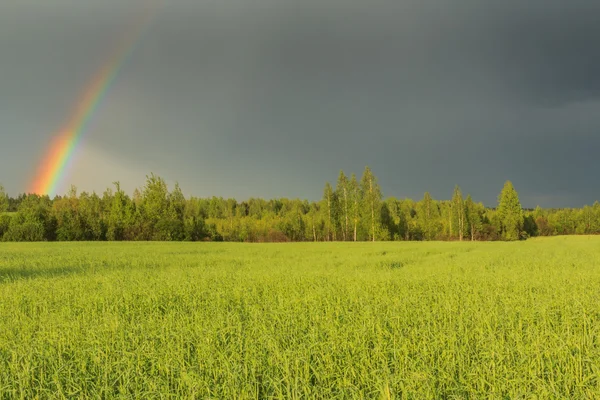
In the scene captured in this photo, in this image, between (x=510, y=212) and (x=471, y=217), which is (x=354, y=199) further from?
(x=510, y=212)

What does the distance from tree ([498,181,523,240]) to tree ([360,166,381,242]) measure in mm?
31868

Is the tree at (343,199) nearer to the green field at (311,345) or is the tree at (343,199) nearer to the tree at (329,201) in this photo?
the tree at (329,201)

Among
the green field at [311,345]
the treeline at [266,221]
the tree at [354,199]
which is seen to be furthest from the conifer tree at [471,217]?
the green field at [311,345]

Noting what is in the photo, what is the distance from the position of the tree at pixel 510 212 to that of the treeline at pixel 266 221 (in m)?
0.20

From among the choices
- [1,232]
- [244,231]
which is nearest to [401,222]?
[244,231]

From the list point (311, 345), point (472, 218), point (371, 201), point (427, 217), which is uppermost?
point (371, 201)

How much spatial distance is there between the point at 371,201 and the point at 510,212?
1369 inches

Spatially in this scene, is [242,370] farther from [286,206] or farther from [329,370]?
[286,206]

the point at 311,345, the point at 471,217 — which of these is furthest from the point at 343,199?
the point at 311,345

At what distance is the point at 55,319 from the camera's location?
24.2 feet

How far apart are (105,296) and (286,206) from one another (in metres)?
135

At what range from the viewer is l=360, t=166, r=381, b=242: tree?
7319 centimetres

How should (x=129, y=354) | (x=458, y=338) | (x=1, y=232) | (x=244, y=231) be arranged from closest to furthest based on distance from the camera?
(x=129, y=354) → (x=458, y=338) → (x=1, y=232) → (x=244, y=231)

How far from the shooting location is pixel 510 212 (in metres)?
79.3
